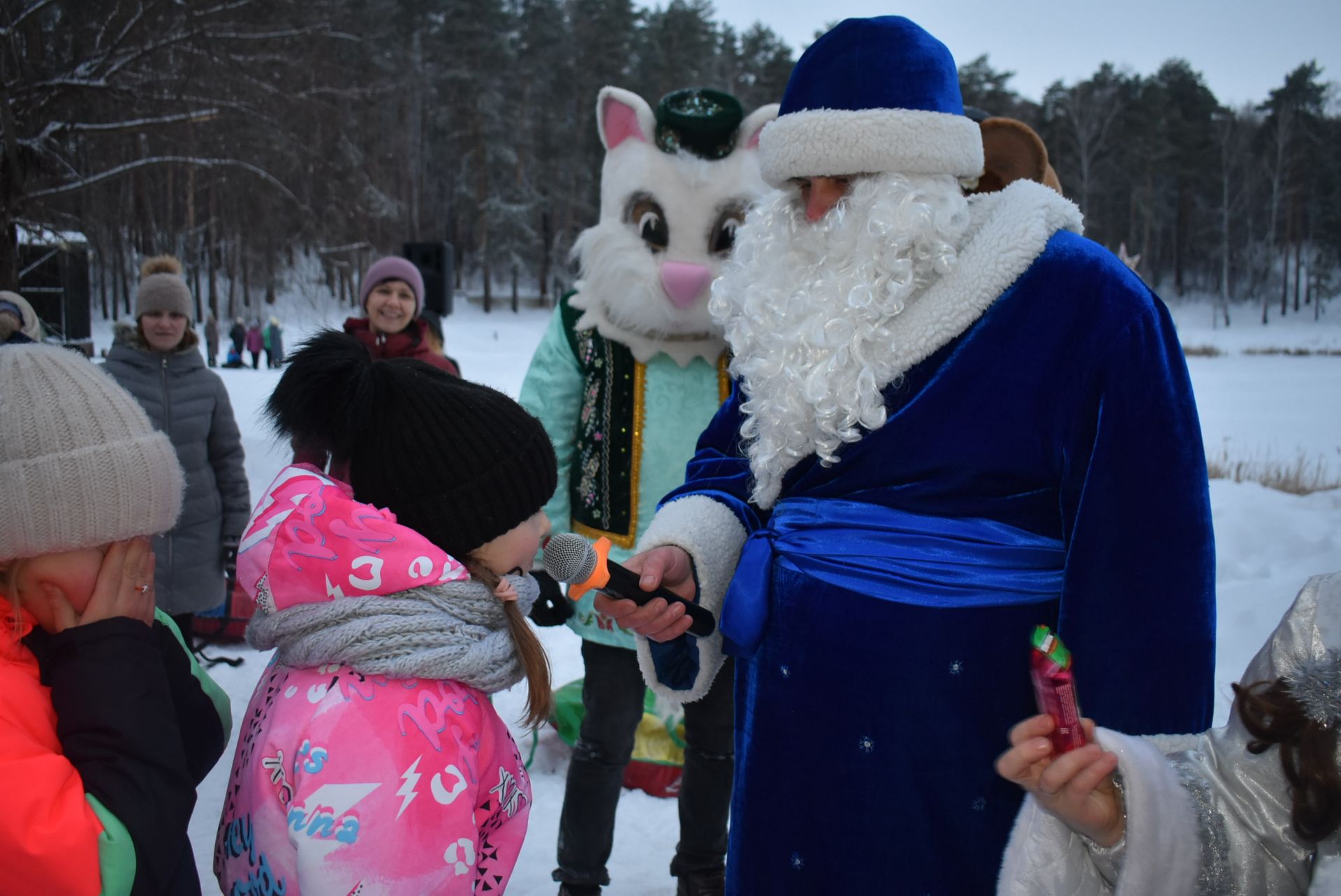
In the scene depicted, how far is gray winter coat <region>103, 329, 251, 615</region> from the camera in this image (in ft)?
12.0

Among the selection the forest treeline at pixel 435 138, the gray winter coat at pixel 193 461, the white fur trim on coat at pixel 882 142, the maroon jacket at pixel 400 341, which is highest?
the forest treeline at pixel 435 138

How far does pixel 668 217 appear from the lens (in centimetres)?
282

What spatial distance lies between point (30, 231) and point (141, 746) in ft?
18.2

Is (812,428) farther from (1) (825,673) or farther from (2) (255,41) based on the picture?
(2) (255,41)

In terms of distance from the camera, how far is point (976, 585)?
1408 millimetres

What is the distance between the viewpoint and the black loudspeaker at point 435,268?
8.96 m

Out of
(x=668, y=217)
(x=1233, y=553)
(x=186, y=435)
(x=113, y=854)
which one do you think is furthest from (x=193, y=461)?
(x=1233, y=553)

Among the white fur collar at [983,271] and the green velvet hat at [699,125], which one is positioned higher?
the green velvet hat at [699,125]

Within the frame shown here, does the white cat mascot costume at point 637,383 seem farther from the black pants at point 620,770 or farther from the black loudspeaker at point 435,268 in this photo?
the black loudspeaker at point 435,268

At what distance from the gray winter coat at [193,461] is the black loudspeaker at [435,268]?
512cm

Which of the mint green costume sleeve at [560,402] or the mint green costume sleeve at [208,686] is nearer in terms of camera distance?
the mint green costume sleeve at [208,686]

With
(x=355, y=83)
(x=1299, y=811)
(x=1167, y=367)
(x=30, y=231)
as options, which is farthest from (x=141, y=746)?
(x=355, y=83)

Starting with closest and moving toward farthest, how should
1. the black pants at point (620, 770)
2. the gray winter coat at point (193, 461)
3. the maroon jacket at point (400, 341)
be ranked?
the black pants at point (620, 770) < the gray winter coat at point (193, 461) < the maroon jacket at point (400, 341)

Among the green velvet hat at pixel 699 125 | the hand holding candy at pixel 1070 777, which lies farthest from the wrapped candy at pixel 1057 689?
the green velvet hat at pixel 699 125
